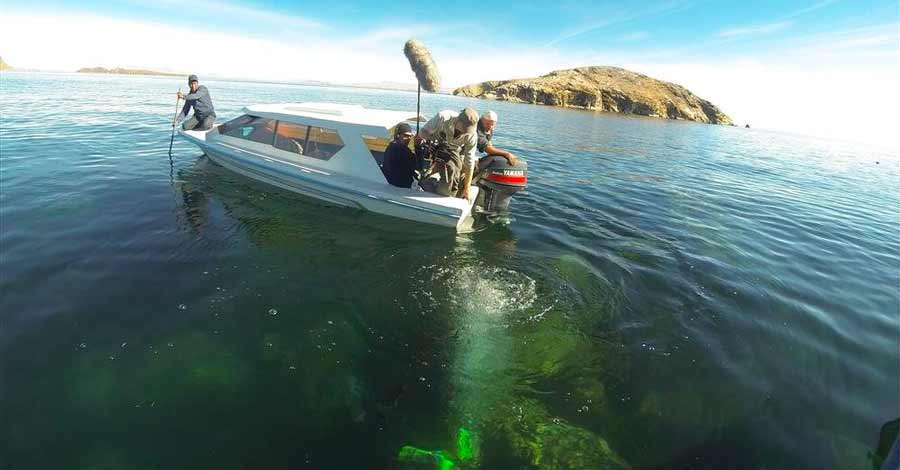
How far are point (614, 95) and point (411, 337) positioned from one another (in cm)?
10850

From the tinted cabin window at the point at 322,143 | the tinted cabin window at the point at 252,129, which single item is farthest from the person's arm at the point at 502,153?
the tinted cabin window at the point at 252,129

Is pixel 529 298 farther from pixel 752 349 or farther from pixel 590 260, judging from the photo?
pixel 752 349

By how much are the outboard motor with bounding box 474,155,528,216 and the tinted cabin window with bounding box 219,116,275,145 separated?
5.78 meters

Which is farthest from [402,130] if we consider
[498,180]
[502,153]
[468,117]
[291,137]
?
[291,137]

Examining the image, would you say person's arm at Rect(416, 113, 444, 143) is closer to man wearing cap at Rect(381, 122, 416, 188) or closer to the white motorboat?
man wearing cap at Rect(381, 122, 416, 188)

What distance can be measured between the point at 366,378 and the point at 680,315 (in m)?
4.95

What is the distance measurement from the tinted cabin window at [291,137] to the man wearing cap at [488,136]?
14.7 ft

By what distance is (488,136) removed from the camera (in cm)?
840

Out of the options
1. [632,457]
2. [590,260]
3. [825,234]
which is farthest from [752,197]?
[632,457]

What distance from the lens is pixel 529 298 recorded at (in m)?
5.89

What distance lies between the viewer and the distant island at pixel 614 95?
94.7 meters

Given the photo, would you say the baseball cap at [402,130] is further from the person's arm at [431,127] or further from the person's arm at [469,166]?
the person's arm at [469,166]

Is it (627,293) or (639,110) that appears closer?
(627,293)

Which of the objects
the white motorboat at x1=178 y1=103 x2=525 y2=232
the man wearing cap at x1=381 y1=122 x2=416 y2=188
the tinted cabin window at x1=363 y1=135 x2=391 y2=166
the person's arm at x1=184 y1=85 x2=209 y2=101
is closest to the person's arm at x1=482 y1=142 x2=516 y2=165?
the white motorboat at x1=178 y1=103 x2=525 y2=232
